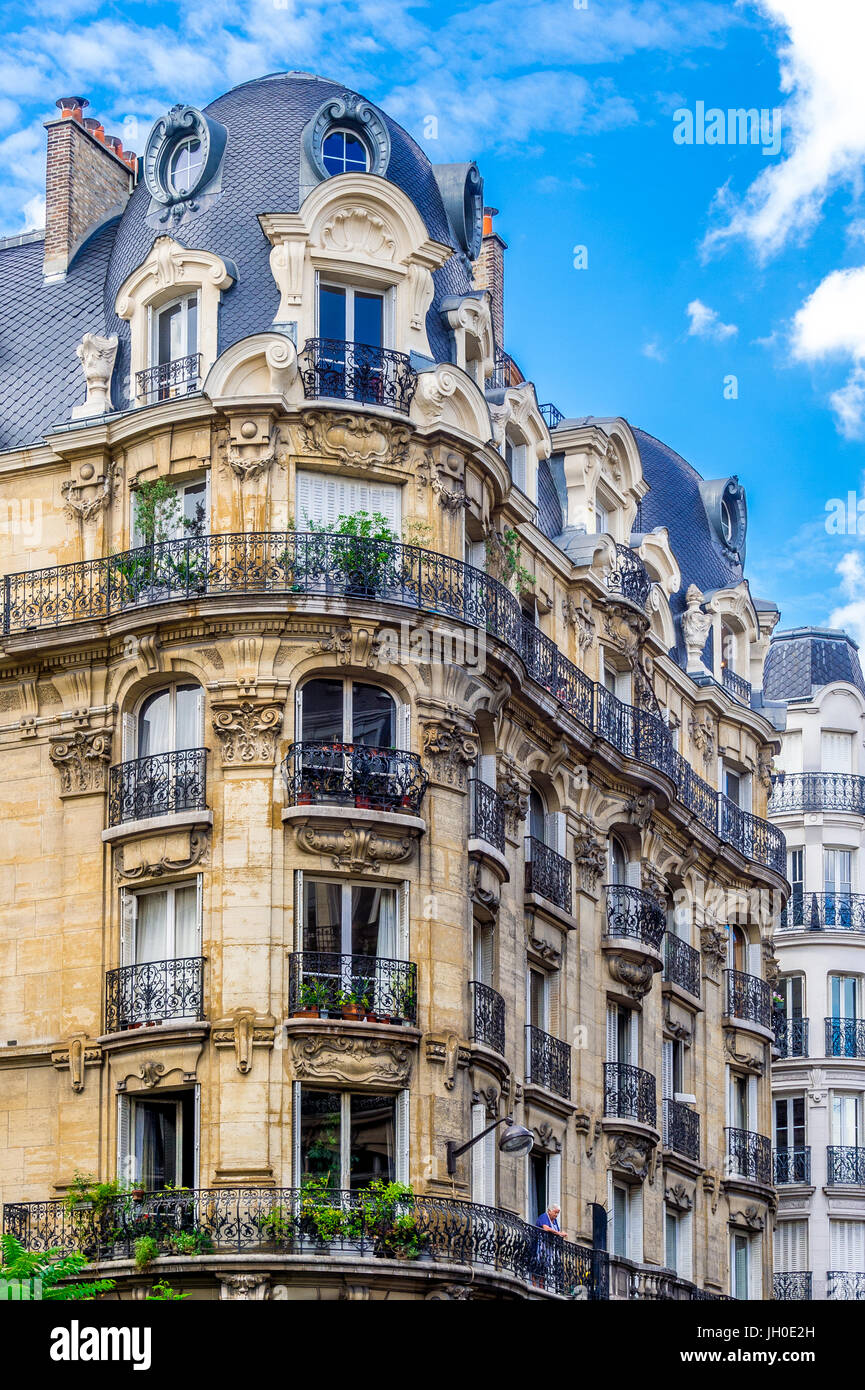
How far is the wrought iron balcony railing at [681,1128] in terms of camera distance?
42688mm

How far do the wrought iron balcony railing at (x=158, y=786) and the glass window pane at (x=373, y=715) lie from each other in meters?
2.15

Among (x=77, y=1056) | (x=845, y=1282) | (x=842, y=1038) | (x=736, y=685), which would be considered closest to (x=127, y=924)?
(x=77, y=1056)

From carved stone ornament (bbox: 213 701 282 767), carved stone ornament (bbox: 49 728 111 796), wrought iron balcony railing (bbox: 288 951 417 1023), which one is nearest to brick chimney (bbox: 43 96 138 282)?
carved stone ornament (bbox: 49 728 111 796)

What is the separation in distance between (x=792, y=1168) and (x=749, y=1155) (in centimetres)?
Answer: 779

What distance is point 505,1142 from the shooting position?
30.8m

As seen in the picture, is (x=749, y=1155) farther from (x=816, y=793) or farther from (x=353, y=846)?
(x=353, y=846)

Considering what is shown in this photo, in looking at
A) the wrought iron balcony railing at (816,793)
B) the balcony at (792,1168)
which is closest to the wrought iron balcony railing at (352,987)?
the balcony at (792,1168)

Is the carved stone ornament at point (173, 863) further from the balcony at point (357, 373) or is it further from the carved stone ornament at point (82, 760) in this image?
the balcony at point (357, 373)

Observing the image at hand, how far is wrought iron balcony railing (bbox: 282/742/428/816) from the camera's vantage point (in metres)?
32.5

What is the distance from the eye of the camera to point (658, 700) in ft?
146
